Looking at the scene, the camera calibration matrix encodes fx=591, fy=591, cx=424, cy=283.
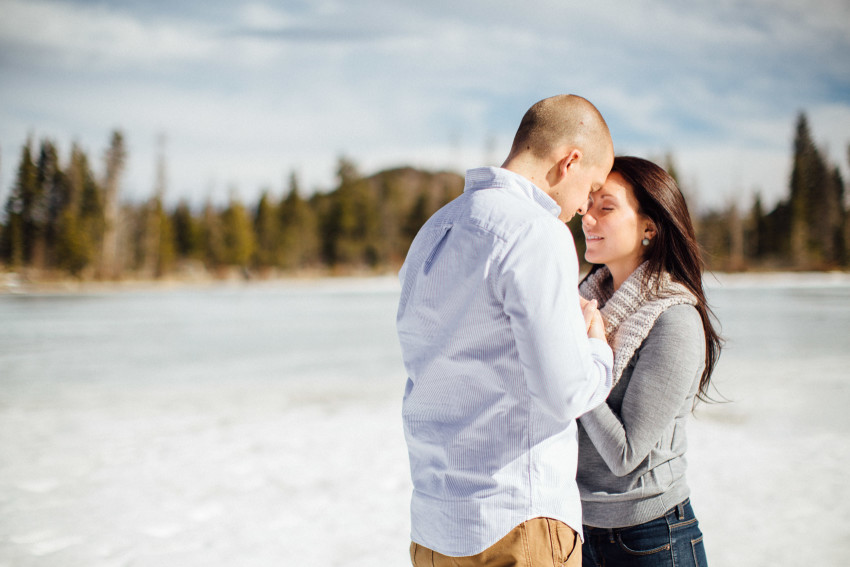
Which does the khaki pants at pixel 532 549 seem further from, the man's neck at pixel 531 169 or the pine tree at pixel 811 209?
the pine tree at pixel 811 209

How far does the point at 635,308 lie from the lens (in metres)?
1.84

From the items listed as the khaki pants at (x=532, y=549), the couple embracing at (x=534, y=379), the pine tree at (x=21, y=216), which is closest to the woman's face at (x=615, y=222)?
the couple embracing at (x=534, y=379)

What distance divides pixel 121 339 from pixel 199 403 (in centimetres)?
732

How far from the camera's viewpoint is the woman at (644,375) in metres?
1.64

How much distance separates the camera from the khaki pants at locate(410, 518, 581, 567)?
1.29 meters

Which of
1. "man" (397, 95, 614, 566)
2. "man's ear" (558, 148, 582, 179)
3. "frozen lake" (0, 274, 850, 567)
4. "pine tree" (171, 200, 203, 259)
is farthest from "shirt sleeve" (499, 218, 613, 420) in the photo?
"pine tree" (171, 200, 203, 259)

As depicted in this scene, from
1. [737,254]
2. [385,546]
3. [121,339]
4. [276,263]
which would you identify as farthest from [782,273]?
[385,546]

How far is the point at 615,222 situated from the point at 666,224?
17 centimetres

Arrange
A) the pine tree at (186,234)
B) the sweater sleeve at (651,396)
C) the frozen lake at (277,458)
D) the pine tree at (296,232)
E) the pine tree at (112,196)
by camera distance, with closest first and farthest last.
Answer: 1. the sweater sleeve at (651,396)
2. the frozen lake at (277,458)
3. the pine tree at (112,196)
4. the pine tree at (296,232)
5. the pine tree at (186,234)

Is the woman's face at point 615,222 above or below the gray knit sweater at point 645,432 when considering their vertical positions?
above

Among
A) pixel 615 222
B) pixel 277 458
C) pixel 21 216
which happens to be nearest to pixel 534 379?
pixel 615 222

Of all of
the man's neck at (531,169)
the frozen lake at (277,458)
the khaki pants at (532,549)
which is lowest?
the frozen lake at (277,458)

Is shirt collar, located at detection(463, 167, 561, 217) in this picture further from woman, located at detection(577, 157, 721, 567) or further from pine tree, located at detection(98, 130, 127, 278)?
pine tree, located at detection(98, 130, 127, 278)

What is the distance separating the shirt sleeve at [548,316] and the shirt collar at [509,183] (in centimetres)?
18
